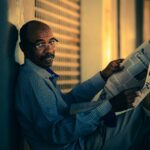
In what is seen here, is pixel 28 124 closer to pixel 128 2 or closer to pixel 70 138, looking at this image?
pixel 70 138

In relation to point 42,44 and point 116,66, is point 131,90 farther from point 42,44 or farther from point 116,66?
point 42,44

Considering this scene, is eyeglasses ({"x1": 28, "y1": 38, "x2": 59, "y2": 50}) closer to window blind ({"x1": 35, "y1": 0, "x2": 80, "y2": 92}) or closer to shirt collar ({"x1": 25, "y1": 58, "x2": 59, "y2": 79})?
shirt collar ({"x1": 25, "y1": 58, "x2": 59, "y2": 79})

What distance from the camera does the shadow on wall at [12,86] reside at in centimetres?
232

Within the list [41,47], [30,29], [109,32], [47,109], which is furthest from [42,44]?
[109,32]

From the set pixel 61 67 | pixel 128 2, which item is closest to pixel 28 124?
pixel 61 67

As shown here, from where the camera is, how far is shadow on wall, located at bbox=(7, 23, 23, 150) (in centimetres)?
232

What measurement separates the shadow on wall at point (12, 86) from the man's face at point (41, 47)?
11cm

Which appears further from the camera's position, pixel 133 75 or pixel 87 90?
pixel 87 90

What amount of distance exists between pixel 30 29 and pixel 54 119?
0.60 meters

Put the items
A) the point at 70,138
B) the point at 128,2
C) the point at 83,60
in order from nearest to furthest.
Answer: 1. the point at 70,138
2. the point at 83,60
3. the point at 128,2

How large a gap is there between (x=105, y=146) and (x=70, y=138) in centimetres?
29

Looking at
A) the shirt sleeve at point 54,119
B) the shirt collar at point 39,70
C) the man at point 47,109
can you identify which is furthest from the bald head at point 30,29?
the shirt sleeve at point 54,119

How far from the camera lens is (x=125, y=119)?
2.40 metres

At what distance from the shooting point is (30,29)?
2361mm
